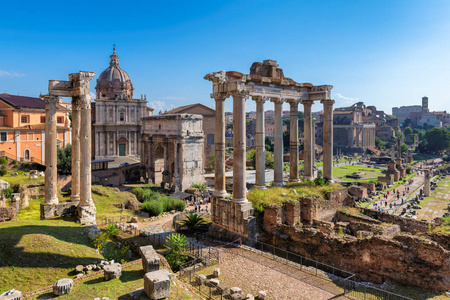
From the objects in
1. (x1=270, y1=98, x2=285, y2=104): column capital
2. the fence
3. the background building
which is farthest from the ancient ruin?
the background building

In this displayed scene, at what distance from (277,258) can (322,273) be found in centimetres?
206

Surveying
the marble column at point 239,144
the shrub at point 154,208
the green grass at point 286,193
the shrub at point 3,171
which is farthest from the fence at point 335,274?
the shrub at point 3,171

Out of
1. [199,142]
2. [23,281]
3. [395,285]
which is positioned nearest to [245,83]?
[395,285]

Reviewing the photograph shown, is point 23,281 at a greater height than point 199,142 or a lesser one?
lesser

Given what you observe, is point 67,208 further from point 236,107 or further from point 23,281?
point 236,107

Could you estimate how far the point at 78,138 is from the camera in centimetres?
1833

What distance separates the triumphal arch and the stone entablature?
22.0 meters

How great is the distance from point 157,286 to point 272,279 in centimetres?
476

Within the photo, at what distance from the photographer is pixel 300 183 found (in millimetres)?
21203

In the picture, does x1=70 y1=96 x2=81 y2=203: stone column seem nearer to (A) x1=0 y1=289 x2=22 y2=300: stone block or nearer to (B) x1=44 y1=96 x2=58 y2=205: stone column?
(B) x1=44 y1=96 x2=58 y2=205: stone column

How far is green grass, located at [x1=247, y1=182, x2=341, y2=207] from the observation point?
17.6 m

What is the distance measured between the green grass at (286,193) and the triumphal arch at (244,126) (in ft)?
2.68

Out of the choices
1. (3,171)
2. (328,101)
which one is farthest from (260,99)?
(3,171)

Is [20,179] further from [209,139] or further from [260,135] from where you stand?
[209,139]
